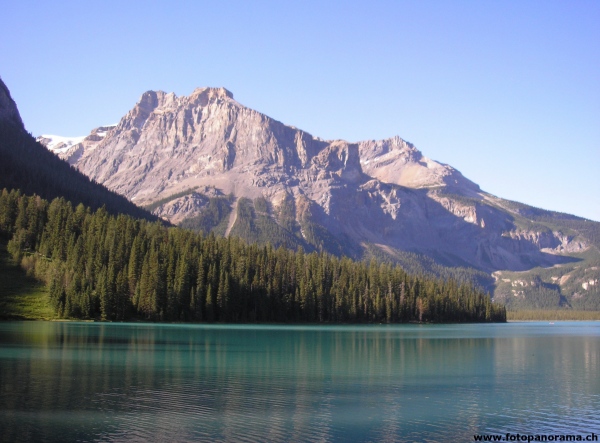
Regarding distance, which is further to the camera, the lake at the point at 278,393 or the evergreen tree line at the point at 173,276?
the evergreen tree line at the point at 173,276

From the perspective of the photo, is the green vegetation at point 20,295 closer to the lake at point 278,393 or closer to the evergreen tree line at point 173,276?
the evergreen tree line at point 173,276

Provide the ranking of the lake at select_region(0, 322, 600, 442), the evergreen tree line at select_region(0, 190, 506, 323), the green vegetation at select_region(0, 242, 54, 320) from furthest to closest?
the evergreen tree line at select_region(0, 190, 506, 323) < the green vegetation at select_region(0, 242, 54, 320) < the lake at select_region(0, 322, 600, 442)

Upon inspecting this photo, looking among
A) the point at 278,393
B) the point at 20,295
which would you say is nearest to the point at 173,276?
the point at 20,295

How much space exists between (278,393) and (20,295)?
9313 centimetres

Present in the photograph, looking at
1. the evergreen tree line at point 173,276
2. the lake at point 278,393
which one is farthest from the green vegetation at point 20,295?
the lake at point 278,393

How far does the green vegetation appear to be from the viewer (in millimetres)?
117900

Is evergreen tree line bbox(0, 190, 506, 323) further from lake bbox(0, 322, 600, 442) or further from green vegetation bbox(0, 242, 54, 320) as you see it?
lake bbox(0, 322, 600, 442)

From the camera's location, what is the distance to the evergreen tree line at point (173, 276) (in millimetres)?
133125

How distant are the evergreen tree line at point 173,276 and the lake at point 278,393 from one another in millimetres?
54031

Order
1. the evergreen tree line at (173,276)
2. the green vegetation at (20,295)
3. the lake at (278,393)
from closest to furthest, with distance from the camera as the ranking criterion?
the lake at (278,393)
the green vegetation at (20,295)
the evergreen tree line at (173,276)

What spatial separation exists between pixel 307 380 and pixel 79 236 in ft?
355

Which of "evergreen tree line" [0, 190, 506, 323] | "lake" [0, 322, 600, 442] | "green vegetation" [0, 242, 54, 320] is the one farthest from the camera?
"evergreen tree line" [0, 190, 506, 323]

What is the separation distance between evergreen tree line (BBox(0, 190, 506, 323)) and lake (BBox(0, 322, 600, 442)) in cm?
5403

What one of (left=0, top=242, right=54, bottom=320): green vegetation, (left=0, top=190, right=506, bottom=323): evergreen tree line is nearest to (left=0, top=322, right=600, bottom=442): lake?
(left=0, top=242, right=54, bottom=320): green vegetation
